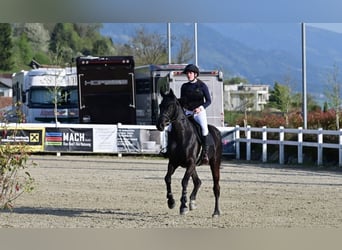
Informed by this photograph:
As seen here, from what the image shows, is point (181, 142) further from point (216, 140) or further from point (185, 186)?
point (216, 140)

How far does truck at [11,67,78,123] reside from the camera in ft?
108

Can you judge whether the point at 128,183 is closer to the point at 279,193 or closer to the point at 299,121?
the point at 279,193

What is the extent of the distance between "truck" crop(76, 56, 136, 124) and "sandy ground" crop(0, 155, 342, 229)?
7.10 m

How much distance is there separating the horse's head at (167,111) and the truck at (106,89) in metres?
19.0

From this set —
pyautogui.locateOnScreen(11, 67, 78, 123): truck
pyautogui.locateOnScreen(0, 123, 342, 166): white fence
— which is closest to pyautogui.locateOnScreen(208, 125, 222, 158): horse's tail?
pyautogui.locateOnScreen(0, 123, 342, 166): white fence

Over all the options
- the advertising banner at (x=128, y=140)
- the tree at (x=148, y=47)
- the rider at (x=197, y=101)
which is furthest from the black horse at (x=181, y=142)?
the tree at (x=148, y=47)

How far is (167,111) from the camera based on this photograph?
37.0 feet

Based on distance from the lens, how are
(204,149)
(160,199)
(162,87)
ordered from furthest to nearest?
(162,87)
(160,199)
(204,149)

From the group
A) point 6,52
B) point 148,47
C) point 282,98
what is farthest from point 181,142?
point 6,52

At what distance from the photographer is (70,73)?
1374 inches

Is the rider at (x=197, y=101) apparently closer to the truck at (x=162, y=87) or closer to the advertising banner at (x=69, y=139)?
the truck at (x=162, y=87)

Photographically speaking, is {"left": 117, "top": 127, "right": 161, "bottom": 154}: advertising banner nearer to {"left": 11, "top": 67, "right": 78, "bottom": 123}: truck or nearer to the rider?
{"left": 11, "top": 67, "right": 78, "bottom": 123}: truck

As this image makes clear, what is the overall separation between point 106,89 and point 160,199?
651 inches

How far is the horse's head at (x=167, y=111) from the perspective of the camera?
36.6ft
